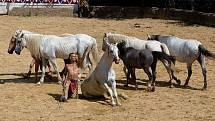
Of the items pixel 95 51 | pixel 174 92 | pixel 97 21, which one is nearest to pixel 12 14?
pixel 97 21

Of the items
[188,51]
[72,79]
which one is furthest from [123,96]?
[188,51]

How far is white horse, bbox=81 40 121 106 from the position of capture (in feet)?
36.1

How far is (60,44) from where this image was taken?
43.9ft

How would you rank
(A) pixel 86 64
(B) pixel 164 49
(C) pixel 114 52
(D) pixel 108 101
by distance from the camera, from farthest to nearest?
(A) pixel 86 64
(B) pixel 164 49
(D) pixel 108 101
(C) pixel 114 52

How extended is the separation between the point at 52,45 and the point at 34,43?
0.49 metres

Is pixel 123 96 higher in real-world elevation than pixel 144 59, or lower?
lower

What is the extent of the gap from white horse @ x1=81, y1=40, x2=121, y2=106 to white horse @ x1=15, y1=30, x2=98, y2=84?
1.85 meters

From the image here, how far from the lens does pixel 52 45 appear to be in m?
13.3

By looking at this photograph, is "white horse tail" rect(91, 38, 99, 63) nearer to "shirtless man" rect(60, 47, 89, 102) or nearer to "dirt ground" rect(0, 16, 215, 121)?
"dirt ground" rect(0, 16, 215, 121)

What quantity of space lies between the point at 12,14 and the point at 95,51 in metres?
18.1

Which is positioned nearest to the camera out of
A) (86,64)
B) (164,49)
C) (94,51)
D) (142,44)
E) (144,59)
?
(144,59)

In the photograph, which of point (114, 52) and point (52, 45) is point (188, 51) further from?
point (52, 45)

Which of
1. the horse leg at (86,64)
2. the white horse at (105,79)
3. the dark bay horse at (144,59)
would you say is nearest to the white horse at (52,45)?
the horse leg at (86,64)

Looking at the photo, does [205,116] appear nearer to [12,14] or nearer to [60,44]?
[60,44]
